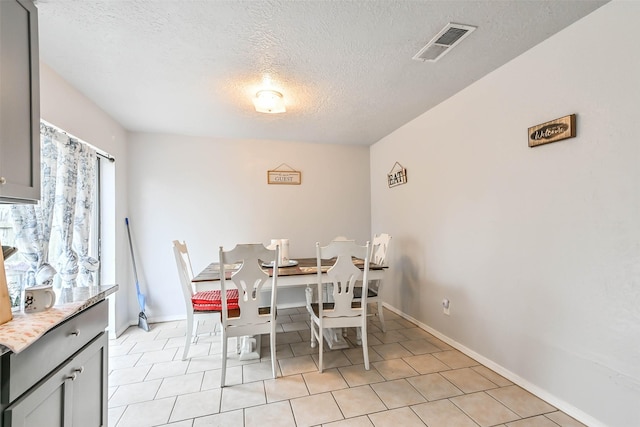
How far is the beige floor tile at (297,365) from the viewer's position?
228 cm

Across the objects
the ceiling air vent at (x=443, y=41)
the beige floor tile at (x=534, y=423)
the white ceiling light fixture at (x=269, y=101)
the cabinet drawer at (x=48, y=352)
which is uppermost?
the ceiling air vent at (x=443, y=41)

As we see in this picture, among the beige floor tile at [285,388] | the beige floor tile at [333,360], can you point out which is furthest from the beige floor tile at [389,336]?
the beige floor tile at [285,388]

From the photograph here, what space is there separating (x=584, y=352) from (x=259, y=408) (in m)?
2.04

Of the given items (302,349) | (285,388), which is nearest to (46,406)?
(285,388)

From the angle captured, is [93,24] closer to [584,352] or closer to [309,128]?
[309,128]

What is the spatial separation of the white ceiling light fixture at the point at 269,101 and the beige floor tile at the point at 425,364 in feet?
8.21

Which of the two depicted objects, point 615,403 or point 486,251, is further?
point 486,251

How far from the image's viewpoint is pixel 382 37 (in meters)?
1.77

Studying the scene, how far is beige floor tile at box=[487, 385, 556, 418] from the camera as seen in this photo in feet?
5.79

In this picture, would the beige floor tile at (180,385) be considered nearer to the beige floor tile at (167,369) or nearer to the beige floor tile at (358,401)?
the beige floor tile at (167,369)

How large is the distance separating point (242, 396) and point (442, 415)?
133cm

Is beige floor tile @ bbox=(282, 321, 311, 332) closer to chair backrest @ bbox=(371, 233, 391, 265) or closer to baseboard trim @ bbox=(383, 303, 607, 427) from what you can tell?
chair backrest @ bbox=(371, 233, 391, 265)

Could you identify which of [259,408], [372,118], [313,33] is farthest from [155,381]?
[372,118]

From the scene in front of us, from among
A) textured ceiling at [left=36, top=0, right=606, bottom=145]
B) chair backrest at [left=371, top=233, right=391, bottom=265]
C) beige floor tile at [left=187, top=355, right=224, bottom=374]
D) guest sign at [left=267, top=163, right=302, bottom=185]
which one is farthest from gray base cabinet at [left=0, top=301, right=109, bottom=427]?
guest sign at [left=267, top=163, right=302, bottom=185]
